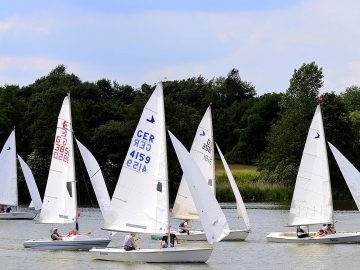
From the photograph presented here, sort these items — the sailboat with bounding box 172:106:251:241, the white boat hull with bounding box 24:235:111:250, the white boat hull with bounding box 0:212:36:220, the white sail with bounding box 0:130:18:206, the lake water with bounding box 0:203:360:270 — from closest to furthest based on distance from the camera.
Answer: the lake water with bounding box 0:203:360:270, the white boat hull with bounding box 24:235:111:250, the sailboat with bounding box 172:106:251:241, the white boat hull with bounding box 0:212:36:220, the white sail with bounding box 0:130:18:206

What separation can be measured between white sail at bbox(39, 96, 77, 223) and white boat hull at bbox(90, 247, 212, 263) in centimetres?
818

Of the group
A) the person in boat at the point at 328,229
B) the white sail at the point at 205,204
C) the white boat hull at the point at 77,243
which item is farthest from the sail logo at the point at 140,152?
the person in boat at the point at 328,229

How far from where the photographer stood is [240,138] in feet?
516

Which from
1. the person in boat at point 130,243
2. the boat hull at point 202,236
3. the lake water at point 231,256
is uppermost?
the boat hull at point 202,236

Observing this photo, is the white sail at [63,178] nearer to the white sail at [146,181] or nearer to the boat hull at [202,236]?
the white sail at [146,181]

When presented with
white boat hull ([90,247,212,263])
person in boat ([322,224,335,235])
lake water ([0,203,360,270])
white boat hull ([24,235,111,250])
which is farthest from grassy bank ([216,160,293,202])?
white boat hull ([90,247,212,263])

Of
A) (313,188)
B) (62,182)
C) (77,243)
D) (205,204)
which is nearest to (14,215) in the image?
(62,182)

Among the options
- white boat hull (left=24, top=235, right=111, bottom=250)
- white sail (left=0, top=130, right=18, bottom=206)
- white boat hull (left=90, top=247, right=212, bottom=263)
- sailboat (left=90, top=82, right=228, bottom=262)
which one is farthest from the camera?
white sail (left=0, top=130, right=18, bottom=206)

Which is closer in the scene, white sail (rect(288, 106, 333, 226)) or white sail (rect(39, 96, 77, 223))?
white sail (rect(39, 96, 77, 223))

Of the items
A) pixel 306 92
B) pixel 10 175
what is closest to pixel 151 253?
pixel 10 175

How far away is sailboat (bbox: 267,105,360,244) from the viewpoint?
5216 cm

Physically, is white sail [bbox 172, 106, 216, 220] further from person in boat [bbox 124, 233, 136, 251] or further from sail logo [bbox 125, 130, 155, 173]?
sail logo [bbox 125, 130, 155, 173]

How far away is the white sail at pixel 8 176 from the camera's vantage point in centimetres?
7669

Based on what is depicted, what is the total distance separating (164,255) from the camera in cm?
3978
